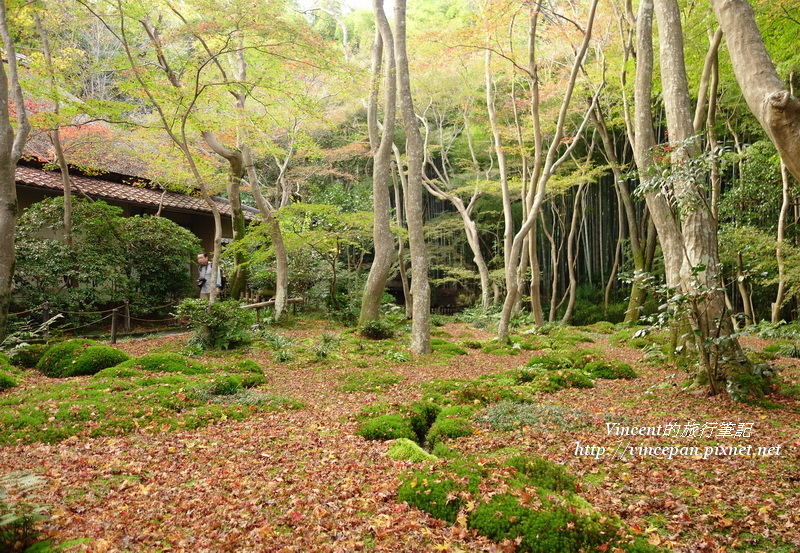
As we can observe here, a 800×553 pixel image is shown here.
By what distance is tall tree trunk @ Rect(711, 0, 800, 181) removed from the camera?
2.45 meters

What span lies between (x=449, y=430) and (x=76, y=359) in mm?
4958

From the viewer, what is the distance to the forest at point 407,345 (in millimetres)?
2609

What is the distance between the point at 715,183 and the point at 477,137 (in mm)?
10023

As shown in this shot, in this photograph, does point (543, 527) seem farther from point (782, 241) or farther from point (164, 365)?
point (782, 241)

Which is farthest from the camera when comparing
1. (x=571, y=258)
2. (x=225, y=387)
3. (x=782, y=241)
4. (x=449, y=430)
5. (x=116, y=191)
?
(x=571, y=258)

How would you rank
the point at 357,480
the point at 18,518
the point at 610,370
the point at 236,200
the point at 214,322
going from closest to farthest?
the point at 18,518 → the point at 357,480 → the point at 610,370 → the point at 214,322 → the point at 236,200

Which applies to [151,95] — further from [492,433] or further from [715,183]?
[715,183]

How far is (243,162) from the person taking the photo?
1141 cm

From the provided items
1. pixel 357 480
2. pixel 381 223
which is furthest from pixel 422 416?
pixel 381 223

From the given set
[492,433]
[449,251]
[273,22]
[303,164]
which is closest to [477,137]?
[449,251]

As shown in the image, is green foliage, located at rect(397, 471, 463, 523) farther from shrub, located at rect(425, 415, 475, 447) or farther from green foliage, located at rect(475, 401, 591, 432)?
green foliage, located at rect(475, 401, 591, 432)

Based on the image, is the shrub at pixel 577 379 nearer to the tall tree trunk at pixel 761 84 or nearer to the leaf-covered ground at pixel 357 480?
the leaf-covered ground at pixel 357 480

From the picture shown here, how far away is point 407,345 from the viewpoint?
931 cm

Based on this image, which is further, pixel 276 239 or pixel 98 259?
pixel 276 239
